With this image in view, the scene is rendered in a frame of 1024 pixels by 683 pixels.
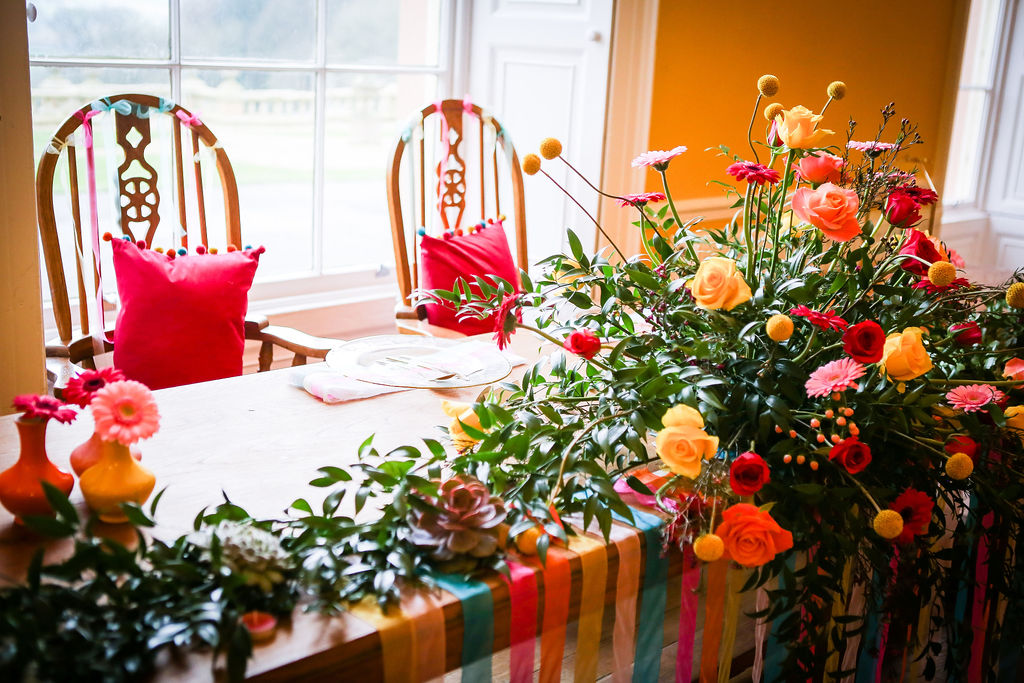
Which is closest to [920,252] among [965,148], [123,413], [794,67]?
[123,413]

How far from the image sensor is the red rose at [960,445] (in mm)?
1083

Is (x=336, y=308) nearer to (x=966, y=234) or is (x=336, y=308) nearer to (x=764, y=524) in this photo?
(x=764, y=524)

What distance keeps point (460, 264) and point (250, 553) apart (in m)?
1.44

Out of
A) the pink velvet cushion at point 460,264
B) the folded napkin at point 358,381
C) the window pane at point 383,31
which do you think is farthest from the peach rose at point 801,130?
the window pane at point 383,31

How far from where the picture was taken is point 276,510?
110 centimetres

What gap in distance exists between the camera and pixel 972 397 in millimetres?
Result: 1130

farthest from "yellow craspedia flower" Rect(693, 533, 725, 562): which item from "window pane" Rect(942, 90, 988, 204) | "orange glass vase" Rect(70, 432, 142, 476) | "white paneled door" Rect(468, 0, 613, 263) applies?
"window pane" Rect(942, 90, 988, 204)

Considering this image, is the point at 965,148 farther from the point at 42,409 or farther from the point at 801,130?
the point at 42,409

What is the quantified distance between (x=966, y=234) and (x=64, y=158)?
4.32m

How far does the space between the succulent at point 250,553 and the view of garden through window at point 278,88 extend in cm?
156

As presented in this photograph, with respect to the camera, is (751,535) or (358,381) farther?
(358,381)

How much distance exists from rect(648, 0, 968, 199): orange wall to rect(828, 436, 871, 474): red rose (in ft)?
6.87

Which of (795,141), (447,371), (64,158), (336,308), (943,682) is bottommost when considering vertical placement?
(943,682)

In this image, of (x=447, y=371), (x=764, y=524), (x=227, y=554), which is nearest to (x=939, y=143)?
(x=447, y=371)
